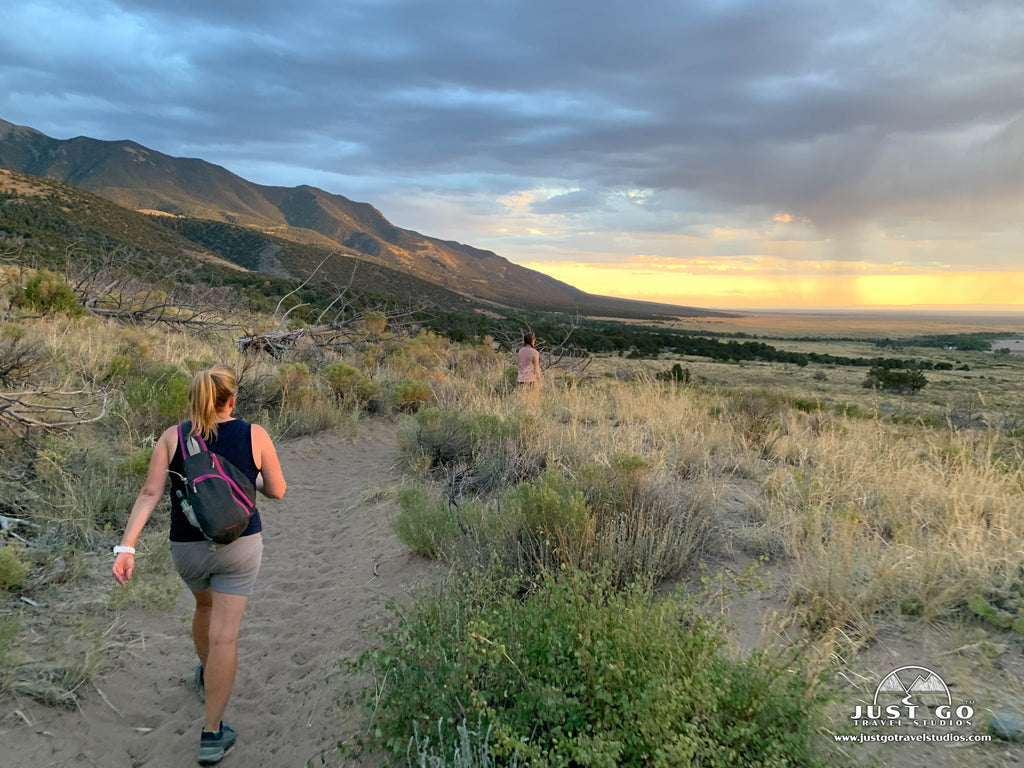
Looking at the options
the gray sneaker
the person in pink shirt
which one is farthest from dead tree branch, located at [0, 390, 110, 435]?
the person in pink shirt

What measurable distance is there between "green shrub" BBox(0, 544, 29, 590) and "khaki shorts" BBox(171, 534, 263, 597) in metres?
1.68

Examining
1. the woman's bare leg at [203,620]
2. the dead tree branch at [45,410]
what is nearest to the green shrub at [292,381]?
the dead tree branch at [45,410]

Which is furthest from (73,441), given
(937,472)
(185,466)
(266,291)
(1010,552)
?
(266,291)

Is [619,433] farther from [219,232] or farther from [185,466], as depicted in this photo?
[219,232]

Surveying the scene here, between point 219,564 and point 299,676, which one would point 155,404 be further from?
point 219,564

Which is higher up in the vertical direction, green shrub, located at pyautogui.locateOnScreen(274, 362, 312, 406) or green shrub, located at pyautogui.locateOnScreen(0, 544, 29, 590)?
green shrub, located at pyautogui.locateOnScreen(274, 362, 312, 406)

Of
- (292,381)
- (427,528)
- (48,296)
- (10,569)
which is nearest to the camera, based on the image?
(10,569)

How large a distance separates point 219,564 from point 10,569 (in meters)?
1.95

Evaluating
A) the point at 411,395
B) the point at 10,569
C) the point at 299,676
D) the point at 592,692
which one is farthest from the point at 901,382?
the point at 10,569

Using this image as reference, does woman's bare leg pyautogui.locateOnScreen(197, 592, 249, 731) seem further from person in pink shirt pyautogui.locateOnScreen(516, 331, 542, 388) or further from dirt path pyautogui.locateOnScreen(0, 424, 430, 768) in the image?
person in pink shirt pyautogui.locateOnScreen(516, 331, 542, 388)

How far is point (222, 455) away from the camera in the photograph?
8.87 ft

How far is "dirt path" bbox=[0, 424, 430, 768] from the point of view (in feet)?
8.98

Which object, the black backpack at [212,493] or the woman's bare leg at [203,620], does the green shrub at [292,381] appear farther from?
the black backpack at [212,493]

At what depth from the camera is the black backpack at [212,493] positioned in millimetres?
2557
